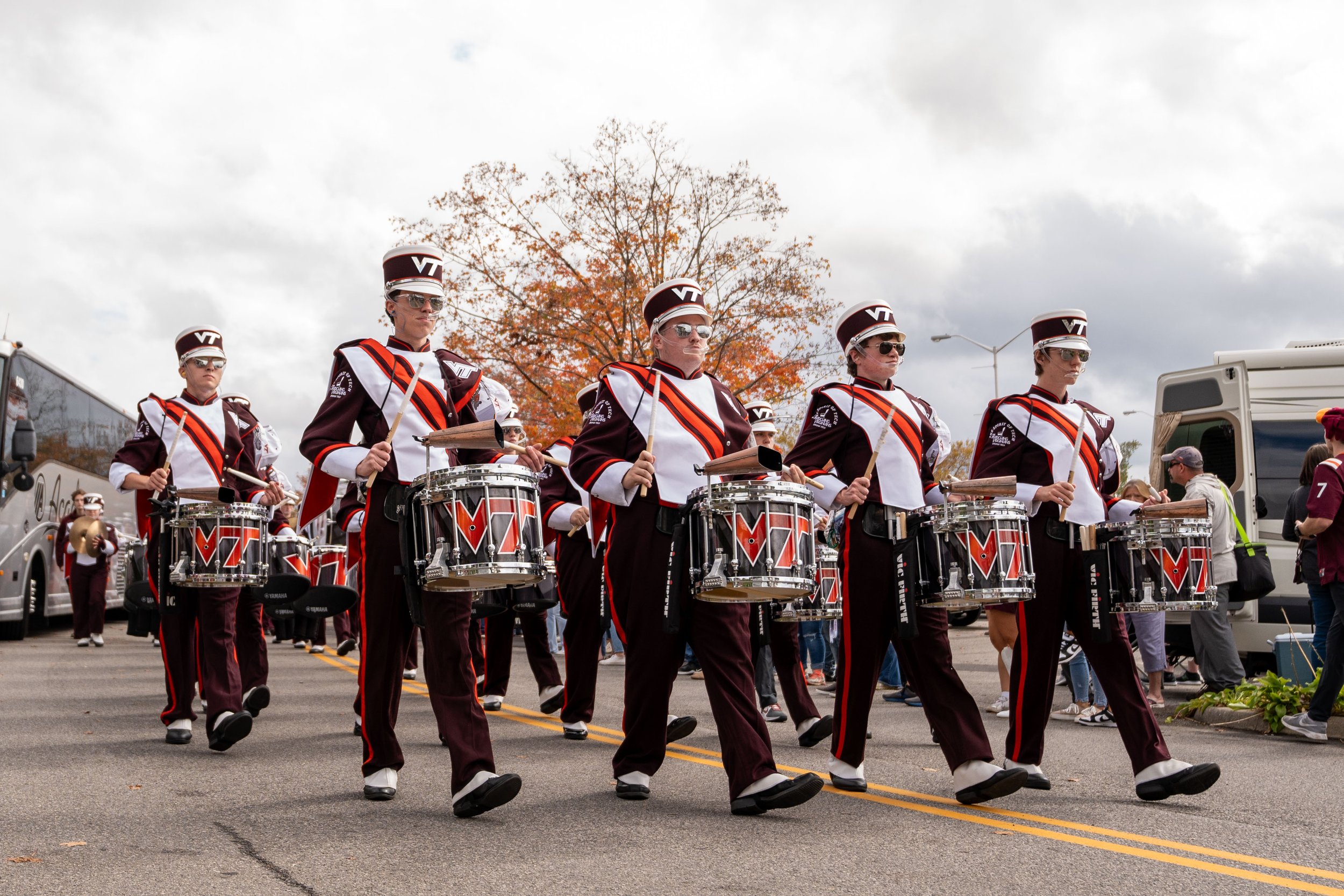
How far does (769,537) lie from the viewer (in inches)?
221

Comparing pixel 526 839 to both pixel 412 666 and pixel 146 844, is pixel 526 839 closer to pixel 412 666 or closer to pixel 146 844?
pixel 146 844

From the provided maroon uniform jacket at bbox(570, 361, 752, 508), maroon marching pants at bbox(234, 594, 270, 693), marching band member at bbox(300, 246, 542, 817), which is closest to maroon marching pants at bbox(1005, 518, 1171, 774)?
maroon uniform jacket at bbox(570, 361, 752, 508)

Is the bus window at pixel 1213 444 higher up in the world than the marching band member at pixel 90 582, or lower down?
higher up

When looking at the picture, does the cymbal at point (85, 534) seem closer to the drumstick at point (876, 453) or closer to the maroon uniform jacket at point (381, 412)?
the maroon uniform jacket at point (381, 412)

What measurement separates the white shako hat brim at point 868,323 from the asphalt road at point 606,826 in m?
2.24

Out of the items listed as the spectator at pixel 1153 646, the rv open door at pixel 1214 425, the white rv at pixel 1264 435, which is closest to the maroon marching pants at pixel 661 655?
the spectator at pixel 1153 646

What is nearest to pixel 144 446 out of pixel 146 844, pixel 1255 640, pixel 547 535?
pixel 547 535

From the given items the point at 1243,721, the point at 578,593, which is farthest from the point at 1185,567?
the point at 578,593

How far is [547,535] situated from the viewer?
10359mm

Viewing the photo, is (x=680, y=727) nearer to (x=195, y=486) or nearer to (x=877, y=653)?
(x=877, y=653)

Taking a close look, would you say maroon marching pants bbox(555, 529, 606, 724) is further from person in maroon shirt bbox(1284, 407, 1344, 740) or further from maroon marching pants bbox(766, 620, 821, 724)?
person in maroon shirt bbox(1284, 407, 1344, 740)

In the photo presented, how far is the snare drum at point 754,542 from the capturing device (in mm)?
5582

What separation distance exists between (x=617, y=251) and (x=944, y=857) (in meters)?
23.5

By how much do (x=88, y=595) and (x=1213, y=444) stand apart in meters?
14.8
